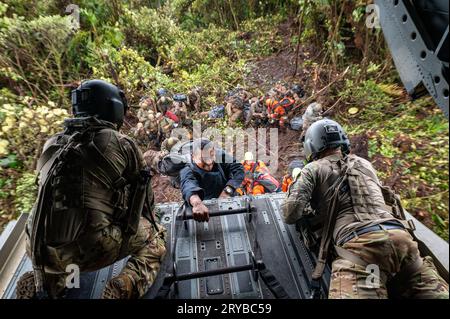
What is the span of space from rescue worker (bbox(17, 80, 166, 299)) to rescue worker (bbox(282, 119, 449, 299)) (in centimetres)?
123

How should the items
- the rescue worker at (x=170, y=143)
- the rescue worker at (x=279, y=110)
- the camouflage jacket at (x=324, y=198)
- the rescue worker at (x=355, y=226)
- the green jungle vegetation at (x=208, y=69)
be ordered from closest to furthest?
the rescue worker at (x=355, y=226) → the camouflage jacket at (x=324, y=198) → the green jungle vegetation at (x=208, y=69) → the rescue worker at (x=170, y=143) → the rescue worker at (x=279, y=110)

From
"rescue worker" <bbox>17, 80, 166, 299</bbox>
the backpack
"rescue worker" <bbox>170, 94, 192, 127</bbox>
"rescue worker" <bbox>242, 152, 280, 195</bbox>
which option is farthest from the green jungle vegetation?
the backpack

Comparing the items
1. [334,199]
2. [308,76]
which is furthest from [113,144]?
[308,76]

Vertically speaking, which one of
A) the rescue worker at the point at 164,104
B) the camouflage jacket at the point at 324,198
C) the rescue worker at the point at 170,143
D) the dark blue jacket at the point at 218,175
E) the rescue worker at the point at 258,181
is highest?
the rescue worker at the point at 164,104

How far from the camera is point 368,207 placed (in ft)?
6.68

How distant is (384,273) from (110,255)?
1.83 m

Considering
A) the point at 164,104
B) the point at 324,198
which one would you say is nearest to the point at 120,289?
the point at 324,198

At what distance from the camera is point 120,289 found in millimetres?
1903

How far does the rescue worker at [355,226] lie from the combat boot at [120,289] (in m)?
1.27

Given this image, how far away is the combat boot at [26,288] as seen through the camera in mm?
1840

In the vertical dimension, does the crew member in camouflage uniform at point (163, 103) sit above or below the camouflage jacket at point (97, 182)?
above

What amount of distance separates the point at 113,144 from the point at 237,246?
1.32 meters

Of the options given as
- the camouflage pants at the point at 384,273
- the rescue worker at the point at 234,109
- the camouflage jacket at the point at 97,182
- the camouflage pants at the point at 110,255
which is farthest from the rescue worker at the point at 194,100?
the camouflage pants at the point at 384,273

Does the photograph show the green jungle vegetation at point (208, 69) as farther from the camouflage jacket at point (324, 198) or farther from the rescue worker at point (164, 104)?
the rescue worker at point (164, 104)
